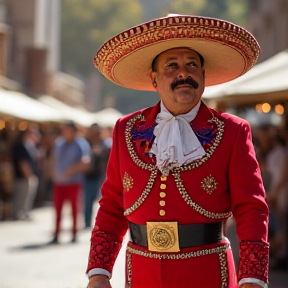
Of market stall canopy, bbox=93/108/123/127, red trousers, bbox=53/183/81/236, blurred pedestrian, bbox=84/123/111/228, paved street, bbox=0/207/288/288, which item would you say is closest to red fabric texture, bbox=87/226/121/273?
paved street, bbox=0/207/288/288

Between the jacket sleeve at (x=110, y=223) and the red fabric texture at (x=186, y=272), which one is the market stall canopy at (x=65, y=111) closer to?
the jacket sleeve at (x=110, y=223)

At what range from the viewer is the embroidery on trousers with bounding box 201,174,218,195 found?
369 cm

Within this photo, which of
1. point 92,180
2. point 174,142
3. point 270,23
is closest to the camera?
point 174,142

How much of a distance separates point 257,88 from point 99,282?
4.69 meters

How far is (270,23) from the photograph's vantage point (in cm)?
2694

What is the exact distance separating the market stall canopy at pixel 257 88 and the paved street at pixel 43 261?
6.27 ft

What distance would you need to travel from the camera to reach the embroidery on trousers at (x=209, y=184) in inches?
145

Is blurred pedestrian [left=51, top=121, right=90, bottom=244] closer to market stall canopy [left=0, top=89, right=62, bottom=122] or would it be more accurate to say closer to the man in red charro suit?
market stall canopy [left=0, top=89, right=62, bottom=122]

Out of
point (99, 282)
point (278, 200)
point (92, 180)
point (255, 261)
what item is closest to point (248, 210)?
point (255, 261)

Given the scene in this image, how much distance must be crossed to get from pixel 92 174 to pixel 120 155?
10096mm

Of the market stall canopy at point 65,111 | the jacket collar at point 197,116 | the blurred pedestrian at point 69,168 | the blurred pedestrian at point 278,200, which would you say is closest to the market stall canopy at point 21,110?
the blurred pedestrian at point 69,168

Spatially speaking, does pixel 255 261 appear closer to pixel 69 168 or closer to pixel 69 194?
pixel 69 168

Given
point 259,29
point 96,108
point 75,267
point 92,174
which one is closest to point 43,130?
point 259,29

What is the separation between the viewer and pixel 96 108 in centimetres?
8388
